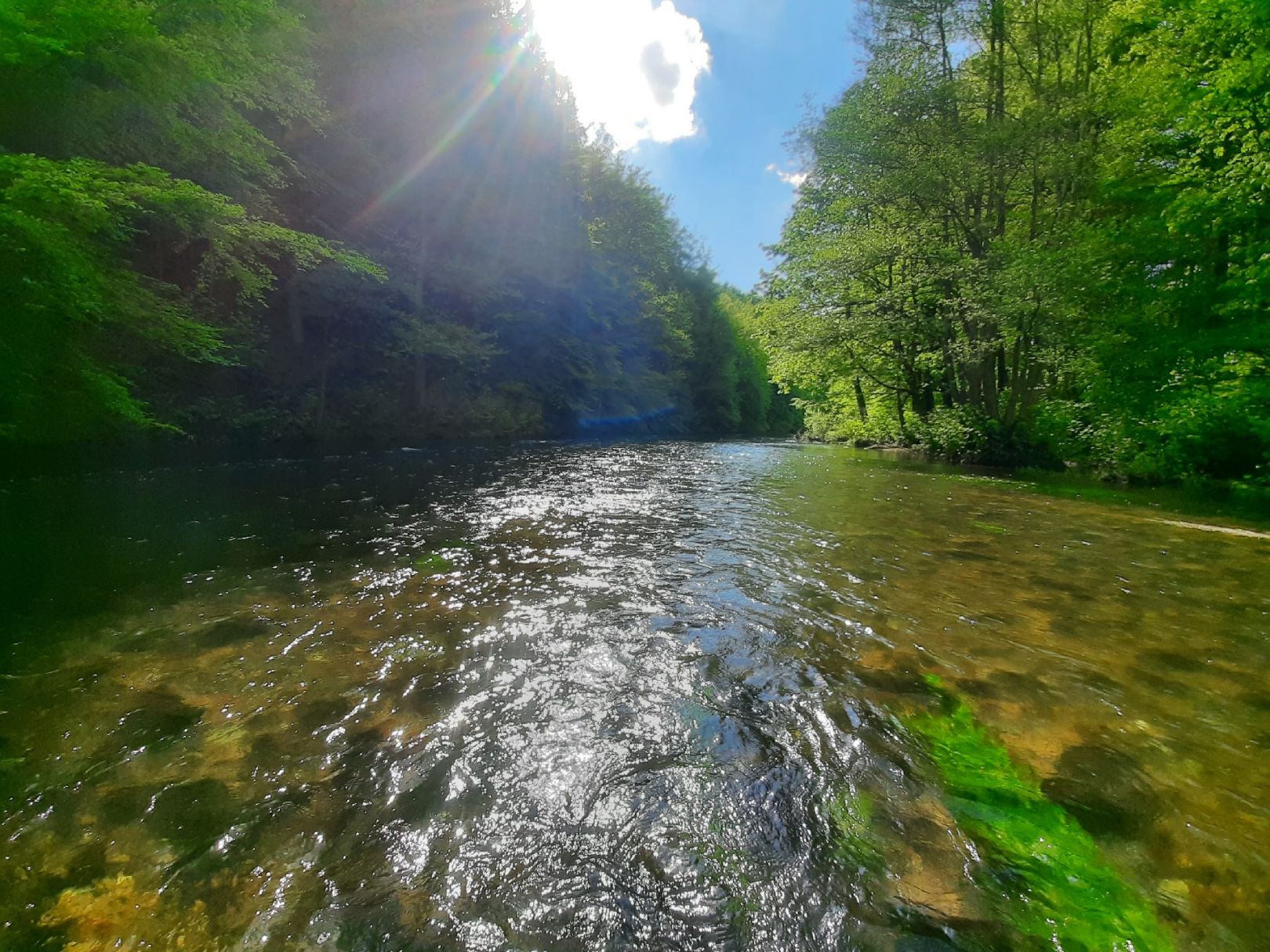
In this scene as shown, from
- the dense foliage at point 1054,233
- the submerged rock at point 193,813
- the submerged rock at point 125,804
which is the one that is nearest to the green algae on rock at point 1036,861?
the submerged rock at point 193,813

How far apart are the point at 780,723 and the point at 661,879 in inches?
49.9

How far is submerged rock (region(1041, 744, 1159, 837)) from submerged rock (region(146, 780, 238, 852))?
382cm

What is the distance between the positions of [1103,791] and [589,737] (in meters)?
2.55

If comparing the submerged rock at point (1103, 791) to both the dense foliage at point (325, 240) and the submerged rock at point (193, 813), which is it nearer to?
the submerged rock at point (193, 813)

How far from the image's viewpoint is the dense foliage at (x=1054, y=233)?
395 inches

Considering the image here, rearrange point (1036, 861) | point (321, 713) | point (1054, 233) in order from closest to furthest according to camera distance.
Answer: point (1036, 861) < point (321, 713) < point (1054, 233)

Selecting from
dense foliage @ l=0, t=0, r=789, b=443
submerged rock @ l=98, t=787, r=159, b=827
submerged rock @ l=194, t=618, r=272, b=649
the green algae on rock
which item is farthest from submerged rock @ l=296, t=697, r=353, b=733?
dense foliage @ l=0, t=0, r=789, b=443

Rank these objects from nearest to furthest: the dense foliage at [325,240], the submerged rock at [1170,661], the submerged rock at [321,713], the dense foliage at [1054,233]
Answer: the submerged rock at [321,713] < the submerged rock at [1170,661] < the dense foliage at [325,240] < the dense foliage at [1054,233]

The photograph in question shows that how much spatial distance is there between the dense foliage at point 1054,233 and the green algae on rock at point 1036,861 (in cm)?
1106

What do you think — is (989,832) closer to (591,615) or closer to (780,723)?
(780,723)

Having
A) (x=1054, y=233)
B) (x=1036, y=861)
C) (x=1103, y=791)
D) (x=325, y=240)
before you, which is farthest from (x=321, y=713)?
(x=1054, y=233)

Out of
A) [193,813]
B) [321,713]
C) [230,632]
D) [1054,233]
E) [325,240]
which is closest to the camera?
[193,813]

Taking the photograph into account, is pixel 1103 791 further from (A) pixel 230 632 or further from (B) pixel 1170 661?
(A) pixel 230 632

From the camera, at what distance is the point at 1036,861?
225 centimetres
